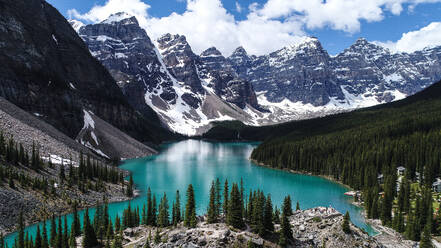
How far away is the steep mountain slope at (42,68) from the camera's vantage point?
117500 millimetres

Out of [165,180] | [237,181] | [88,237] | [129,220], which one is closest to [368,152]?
[237,181]

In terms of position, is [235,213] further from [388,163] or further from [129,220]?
[388,163]

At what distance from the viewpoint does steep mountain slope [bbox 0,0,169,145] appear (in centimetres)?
11750

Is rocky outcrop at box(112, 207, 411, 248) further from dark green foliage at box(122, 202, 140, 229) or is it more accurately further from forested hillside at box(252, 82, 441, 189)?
forested hillside at box(252, 82, 441, 189)

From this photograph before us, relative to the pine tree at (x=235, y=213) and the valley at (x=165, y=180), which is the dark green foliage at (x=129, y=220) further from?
the pine tree at (x=235, y=213)

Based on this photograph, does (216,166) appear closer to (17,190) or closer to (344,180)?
(344,180)

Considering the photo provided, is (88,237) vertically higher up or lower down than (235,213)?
lower down

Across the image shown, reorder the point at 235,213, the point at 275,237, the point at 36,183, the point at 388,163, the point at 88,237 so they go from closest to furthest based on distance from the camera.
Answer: the point at 275,237, the point at 235,213, the point at 88,237, the point at 36,183, the point at 388,163

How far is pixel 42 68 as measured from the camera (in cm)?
13188

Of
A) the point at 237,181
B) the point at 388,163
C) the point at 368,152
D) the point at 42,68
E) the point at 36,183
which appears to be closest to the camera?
the point at 36,183

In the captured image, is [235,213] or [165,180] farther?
[165,180]

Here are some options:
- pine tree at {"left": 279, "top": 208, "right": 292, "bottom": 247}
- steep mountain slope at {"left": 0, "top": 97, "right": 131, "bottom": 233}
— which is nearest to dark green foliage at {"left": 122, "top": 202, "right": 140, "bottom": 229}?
steep mountain slope at {"left": 0, "top": 97, "right": 131, "bottom": 233}

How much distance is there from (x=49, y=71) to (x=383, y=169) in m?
125

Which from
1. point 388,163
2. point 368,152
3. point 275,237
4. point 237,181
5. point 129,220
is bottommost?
point 237,181
